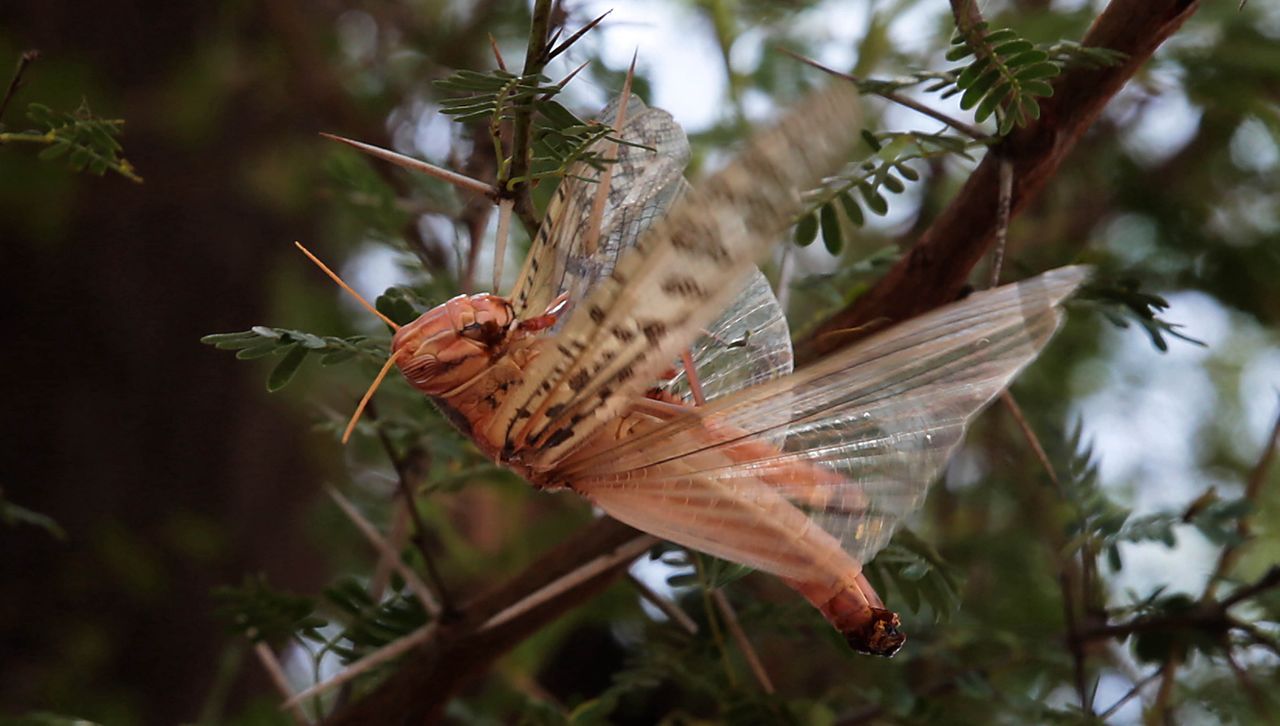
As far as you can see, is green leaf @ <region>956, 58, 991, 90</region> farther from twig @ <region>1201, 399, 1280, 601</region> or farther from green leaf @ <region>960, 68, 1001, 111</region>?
twig @ <region>1201, 399, 1280, 601</region>

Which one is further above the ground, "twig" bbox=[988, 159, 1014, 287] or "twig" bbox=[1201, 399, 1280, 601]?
"twig" bbox=[988, 159, 1014, 287]

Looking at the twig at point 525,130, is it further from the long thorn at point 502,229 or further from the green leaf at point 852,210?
the green leaf at point 852,210

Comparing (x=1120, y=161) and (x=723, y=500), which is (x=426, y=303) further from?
(x=1120, y=161)

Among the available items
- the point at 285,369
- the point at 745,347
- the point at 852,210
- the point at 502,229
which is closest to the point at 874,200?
the point at 852,210

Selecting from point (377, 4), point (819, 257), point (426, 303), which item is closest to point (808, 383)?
point (426, 303)

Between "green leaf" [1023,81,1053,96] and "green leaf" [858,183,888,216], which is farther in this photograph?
"green leaf" [858,183,888,216]

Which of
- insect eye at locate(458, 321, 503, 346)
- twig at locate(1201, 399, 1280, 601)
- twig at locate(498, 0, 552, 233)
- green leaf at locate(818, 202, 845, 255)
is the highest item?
twig at locate(498, 0, 552, 233)

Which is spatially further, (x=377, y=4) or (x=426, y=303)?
(x=377, y=4)

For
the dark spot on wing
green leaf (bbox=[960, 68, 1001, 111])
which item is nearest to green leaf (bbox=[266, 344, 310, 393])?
the dark spot on wing
